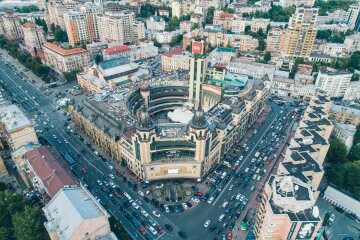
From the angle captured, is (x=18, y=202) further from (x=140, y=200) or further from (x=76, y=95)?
(x=76, y=95)

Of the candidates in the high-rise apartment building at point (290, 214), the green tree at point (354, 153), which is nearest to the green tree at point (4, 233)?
the high-rise apartment building at point (290, 214)

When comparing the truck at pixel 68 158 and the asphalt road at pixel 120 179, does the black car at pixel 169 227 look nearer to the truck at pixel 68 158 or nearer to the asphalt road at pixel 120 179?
the asphalt road at pixel 120 179

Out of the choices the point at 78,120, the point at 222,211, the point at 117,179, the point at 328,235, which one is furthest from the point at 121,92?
the point at 328,235

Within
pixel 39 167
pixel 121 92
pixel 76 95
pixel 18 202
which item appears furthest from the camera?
pixel 76 95

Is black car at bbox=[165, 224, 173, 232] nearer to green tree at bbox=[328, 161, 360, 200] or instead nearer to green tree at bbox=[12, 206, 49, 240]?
green tree at bbox=[12, 206, 49, 240]

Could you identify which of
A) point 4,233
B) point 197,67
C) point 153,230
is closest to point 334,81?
point 197,67
